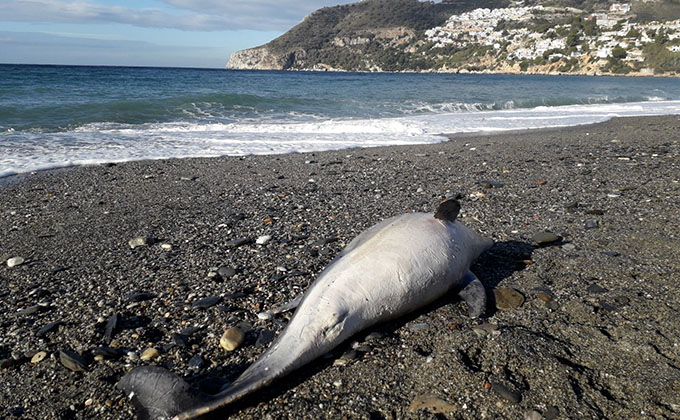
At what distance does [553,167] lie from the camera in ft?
28.5

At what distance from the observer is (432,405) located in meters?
2.58

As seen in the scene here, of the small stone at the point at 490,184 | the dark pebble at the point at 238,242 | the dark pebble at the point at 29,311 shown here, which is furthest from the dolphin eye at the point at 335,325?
the small stone at the point at 490,184

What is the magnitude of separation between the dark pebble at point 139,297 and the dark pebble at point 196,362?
0.98 meters

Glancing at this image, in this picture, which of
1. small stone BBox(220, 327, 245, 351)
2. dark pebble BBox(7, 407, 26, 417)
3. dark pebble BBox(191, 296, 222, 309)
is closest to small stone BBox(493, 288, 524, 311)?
small stone BBox(220, 327, 245, 351)

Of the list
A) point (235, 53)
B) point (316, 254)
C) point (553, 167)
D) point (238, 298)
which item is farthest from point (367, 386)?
point (235, 53)

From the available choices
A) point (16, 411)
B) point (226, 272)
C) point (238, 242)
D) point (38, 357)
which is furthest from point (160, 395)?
point (238, 242)

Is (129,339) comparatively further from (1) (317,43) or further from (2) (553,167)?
(1) (317,43)

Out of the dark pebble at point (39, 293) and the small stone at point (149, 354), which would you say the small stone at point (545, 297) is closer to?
the small stone at point (149, 354)

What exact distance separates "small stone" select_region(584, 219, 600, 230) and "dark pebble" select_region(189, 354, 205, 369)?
4.40 metres

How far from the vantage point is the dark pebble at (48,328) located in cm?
328

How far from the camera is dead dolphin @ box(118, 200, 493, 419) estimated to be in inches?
93.9

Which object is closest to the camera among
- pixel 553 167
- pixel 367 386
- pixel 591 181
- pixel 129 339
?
pixel 367 386

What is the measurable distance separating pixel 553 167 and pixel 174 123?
12323mm

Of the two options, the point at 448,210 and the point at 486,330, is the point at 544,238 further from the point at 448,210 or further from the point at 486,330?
the point at 486,330
